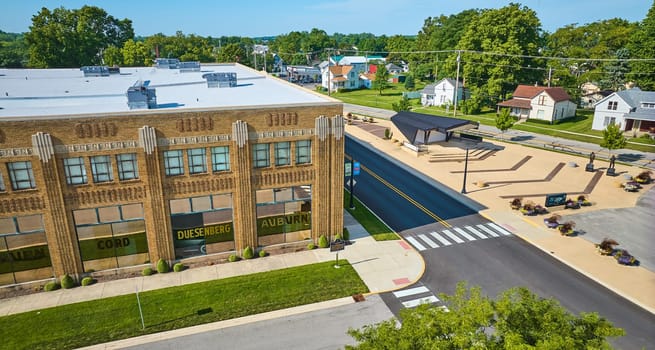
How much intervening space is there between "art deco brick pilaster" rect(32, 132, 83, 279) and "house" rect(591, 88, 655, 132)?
244 ft

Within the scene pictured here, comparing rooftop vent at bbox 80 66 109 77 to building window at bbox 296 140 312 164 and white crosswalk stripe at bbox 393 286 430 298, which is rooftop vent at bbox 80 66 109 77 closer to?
building window at bbox 296 140 312 164

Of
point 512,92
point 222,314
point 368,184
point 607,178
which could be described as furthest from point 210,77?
point 512,92

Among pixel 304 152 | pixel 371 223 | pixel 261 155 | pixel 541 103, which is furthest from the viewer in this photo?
pixel 541 103

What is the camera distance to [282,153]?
29.6m

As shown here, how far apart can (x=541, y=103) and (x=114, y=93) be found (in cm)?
7165

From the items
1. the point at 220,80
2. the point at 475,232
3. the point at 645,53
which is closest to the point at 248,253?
the point at 220,80

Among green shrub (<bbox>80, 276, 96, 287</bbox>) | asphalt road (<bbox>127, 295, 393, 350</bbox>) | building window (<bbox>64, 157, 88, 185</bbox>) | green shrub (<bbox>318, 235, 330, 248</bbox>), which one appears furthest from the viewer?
green shrub (<bbox>318, 235, 330, 248</bbox>)

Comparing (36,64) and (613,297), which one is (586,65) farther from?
(36,64)

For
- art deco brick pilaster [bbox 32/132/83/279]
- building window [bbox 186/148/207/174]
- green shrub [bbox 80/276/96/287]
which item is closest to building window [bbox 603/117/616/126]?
building window [bbox 186/148/207/174]

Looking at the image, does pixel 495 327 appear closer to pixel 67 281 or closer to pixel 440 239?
pixel 440 239

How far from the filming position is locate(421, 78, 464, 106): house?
94375 millimetres

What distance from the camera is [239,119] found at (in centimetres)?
2773

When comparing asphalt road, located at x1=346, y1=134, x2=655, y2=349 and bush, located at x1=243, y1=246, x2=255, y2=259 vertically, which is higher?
bush, located at x1=243, y1=246, x2=255, y2=259

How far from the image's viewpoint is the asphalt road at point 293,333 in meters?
22.1
